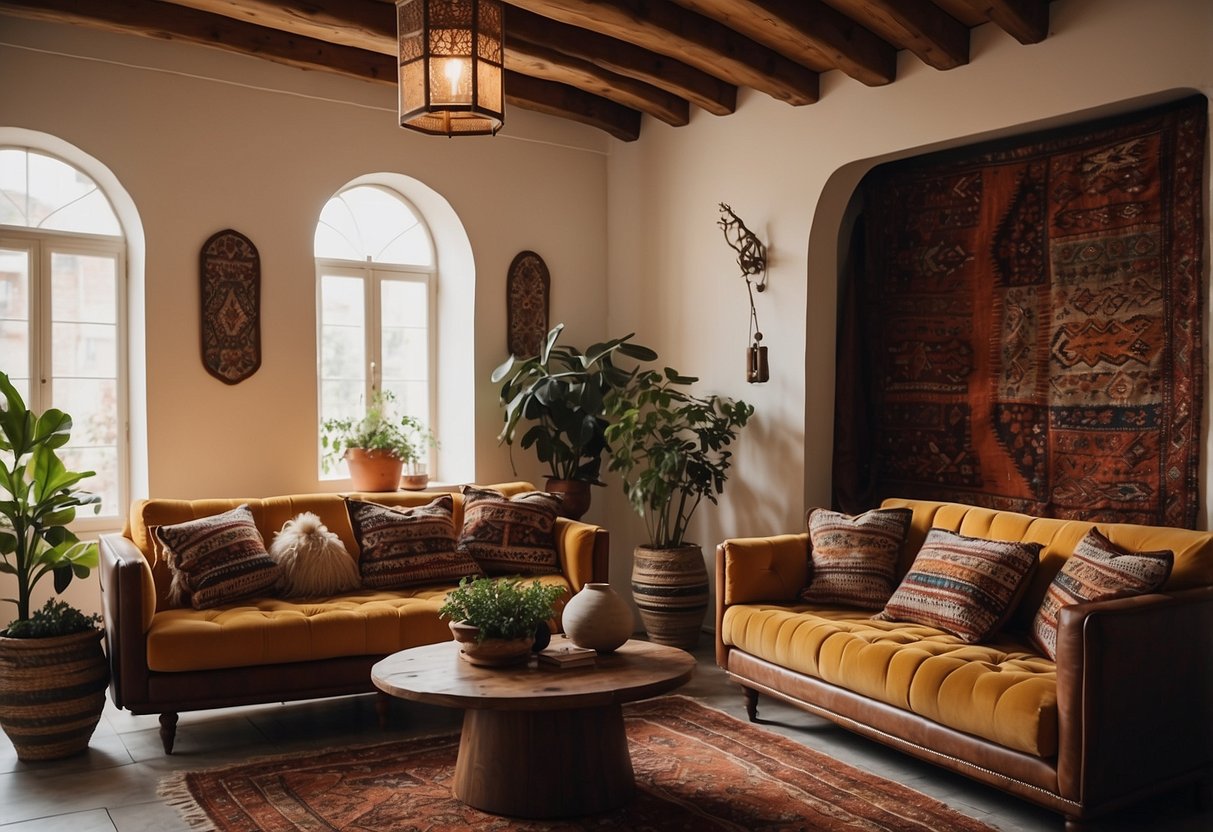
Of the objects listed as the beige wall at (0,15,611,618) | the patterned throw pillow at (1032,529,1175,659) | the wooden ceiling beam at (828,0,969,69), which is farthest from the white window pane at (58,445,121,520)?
the patterned throw pillow at (1032,529,1175,659)

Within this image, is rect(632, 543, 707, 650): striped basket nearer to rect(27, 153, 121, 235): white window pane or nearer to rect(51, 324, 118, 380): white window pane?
rect(51, 324, 118, 380): white window pane

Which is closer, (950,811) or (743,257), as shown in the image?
(950,811)

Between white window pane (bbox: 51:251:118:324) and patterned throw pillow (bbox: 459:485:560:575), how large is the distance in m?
1.94

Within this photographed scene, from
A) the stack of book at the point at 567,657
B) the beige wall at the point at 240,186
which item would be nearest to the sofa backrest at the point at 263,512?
the beige wall at the point at 240,186

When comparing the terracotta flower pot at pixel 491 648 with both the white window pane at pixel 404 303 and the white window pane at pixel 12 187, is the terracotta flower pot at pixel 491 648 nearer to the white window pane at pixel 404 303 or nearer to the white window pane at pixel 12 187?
the white window pane at pixel 404 303

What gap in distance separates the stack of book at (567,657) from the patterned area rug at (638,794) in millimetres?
455

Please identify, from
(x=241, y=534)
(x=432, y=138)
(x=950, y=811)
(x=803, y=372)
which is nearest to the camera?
(x=950, y=811)

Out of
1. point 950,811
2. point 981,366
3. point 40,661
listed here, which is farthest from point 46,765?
point 981,366

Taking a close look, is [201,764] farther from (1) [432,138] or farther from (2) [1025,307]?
(2) [1025,307]

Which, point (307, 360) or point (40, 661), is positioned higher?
point (307, 360)

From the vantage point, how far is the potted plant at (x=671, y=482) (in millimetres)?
5184

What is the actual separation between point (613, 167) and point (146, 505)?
10.7ft

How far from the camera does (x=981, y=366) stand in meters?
4.72

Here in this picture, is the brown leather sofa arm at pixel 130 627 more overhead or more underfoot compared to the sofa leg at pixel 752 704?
more overhead
